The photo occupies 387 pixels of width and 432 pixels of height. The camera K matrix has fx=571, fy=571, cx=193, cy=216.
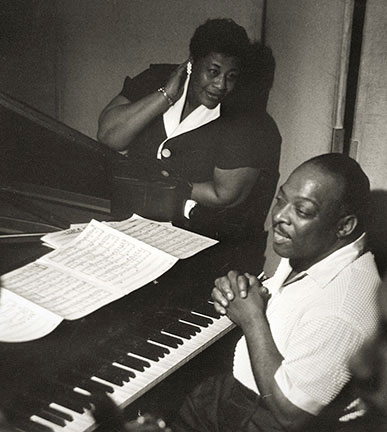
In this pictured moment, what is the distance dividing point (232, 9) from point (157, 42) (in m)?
0.33

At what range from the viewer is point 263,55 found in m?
2.21

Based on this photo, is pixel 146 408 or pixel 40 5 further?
pixel 40 5

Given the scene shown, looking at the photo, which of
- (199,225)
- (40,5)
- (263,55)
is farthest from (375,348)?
(40,5)

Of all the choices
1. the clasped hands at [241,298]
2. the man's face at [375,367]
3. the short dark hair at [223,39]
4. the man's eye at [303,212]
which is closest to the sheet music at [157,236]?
the clasped hands at [241,298]

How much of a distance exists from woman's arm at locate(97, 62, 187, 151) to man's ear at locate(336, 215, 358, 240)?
36.3 inches

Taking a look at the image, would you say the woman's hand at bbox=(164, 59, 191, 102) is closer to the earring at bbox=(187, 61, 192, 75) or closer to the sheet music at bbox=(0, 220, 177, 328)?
the earring at bbox=(187, 61, 192, 75)

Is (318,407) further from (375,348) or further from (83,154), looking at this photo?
(83,154)

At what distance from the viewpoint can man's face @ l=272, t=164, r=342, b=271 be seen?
144 cm

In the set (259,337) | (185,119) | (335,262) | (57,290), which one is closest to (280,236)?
(335,262)

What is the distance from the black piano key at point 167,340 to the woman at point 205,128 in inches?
21.7

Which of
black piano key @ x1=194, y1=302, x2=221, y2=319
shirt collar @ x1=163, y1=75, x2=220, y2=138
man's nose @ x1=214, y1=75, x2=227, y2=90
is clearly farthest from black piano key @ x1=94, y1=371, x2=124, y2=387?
man's nose @ x1=214, y1=75, x2=227, y2=90

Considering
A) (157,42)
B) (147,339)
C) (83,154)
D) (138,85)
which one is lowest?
(147,339)

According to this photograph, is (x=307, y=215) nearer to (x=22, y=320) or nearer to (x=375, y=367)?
(x=375, y=367)

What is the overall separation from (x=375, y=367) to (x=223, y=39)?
1335mm
